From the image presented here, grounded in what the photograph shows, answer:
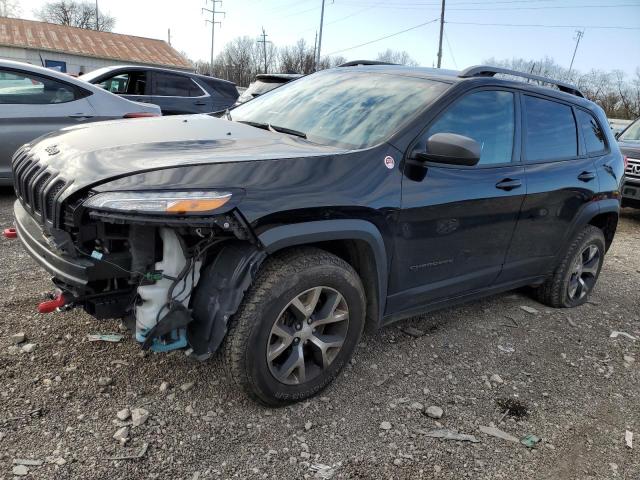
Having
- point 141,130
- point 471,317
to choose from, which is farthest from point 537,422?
point 141,130

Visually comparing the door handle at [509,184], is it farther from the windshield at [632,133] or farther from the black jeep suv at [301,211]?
the windshield at [632,133]

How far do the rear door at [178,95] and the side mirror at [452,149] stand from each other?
711cm

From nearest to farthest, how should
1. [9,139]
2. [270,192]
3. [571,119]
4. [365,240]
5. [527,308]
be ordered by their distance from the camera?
[270,192], [365,240], [571,119], [527,308], [9,139]

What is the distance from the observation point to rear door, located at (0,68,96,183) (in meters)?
5.58

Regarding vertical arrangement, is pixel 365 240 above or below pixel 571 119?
below

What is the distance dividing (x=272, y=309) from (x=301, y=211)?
1.59 ft

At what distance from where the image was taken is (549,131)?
12.4 feet

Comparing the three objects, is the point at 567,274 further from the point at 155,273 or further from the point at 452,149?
the point at 155,273

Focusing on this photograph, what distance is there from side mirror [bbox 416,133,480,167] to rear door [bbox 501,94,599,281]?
101 cm

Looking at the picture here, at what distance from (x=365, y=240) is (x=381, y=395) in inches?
36.8

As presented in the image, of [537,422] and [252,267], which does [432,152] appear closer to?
[252,267]

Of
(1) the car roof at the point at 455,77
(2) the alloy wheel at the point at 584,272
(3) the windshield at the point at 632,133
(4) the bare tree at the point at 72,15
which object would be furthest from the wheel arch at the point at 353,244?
(4) the bare tree at the point at 72,15

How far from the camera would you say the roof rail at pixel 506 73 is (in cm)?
330

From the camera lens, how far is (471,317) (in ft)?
13.3
